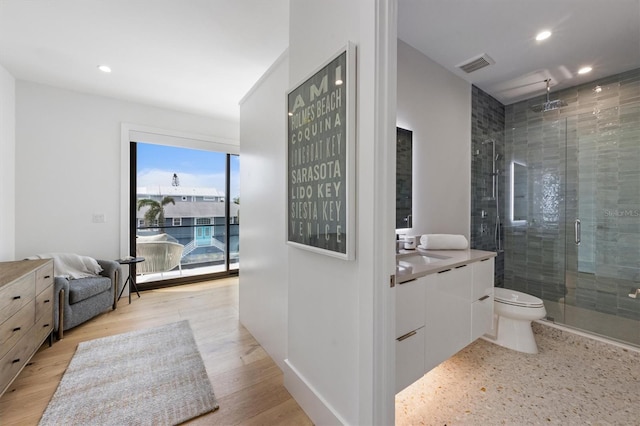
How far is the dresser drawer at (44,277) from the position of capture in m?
2.05

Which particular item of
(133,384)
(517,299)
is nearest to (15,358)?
(133,384)

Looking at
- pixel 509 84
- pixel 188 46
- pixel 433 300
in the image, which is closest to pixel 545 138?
pixel 509 84

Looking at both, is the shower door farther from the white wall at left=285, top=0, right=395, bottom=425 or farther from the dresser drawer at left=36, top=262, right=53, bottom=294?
the dresser drawer at left=36, top=262, right=53, bottom=294

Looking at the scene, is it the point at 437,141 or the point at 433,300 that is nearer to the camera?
the point at 433,300

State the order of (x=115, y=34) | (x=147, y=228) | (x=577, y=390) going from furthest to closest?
(x=147, y=228) → (x=115, y=34) → (x=577, y=390)

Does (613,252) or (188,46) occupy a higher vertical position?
(188,46)

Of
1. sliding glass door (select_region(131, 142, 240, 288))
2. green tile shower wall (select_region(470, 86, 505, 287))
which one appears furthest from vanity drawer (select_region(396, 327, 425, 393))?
sliding glass door (select_region(131, 142, 240, 288))

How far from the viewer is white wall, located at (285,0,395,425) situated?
1112 millimetres

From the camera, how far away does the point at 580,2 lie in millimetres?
1780

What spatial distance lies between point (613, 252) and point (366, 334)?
3.21 metres

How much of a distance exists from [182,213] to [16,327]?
2706mm

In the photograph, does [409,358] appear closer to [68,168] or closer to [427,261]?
[427,261]

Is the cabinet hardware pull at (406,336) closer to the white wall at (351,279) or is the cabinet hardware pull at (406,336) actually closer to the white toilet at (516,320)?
the white wall at (351,279)

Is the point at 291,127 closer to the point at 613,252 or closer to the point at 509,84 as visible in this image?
the point at 509,84
